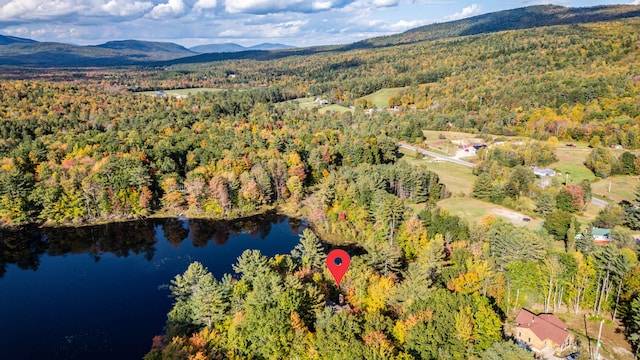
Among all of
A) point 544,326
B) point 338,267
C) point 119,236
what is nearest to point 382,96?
point 119,236

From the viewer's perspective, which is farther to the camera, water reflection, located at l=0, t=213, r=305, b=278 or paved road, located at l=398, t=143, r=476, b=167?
paved road, located at l=398, t=143, r=476, b=167

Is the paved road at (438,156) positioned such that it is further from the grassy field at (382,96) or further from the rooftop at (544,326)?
the rooftop at (544,326)

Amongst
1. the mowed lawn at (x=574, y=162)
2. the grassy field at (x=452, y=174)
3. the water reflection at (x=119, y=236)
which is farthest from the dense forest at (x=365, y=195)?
A: the grassy field at (x=452, y=174)

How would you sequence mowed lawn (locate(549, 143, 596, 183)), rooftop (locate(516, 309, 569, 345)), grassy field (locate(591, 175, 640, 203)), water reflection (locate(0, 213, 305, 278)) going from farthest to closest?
mowed lawn (locate(549, 143, 596, 183)), grassy field (locate(591, 175, 640, 203)), water reflection (locate(0, 213, 305, 278)), rooftop (locate(516, 309, 569, 345))

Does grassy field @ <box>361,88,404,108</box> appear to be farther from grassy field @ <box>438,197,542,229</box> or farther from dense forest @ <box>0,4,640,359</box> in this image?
grassy field @ <box>438,197,542,229</box>

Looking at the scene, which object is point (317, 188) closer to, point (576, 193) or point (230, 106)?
point (576, 193)

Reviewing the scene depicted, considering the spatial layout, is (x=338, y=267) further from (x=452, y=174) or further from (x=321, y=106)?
(x=321, y=106)

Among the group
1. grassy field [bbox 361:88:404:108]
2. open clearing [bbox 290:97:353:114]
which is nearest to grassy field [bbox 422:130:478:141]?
open clearing [bbox 290:97:353:114]
